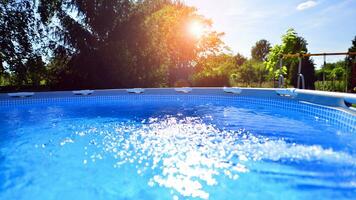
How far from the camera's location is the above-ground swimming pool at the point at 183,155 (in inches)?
114

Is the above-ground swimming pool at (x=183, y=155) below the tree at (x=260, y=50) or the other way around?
below

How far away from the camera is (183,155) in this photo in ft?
12.9

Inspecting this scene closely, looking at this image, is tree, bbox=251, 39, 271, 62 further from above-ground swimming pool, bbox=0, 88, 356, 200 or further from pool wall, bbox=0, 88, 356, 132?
above-ground swimming pool, bbox=0, 88, 356, 200

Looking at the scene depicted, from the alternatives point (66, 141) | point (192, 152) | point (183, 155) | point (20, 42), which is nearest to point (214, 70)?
point (20, 42)

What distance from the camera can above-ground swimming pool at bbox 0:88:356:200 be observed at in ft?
9.52

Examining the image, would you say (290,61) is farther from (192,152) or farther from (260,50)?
(260,50)

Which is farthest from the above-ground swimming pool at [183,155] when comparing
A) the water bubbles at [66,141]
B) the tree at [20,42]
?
the tree at [20,42]

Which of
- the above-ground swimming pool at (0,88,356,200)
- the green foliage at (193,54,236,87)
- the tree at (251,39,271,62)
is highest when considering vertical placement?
the tree at (251,39,271,62)

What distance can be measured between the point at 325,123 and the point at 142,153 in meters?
4.72

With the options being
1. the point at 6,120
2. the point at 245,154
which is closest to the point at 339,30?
the point at 245,154

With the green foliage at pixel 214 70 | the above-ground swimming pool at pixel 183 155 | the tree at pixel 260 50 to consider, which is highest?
the tree at pixel 260 50

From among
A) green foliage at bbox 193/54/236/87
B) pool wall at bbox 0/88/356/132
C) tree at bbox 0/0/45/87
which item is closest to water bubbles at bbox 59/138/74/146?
pool wall at bbox 0/88/356/132

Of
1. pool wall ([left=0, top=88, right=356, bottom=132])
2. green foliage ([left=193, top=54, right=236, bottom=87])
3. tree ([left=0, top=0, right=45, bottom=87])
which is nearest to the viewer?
pool wall ([left=0, top=88, right=356, bottom=132])

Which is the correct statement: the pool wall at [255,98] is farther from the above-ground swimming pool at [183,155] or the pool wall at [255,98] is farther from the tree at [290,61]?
the tree at [290,61]
